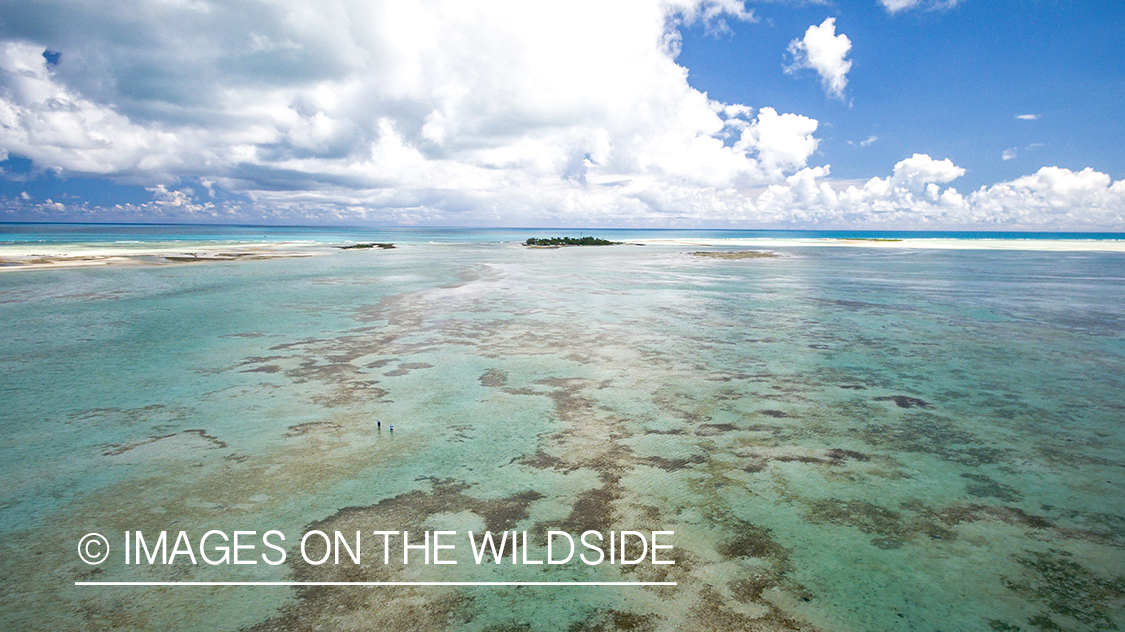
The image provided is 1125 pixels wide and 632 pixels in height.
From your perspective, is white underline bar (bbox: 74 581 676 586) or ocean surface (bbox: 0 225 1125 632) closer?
ocean surface (bbox: 0 225 1125 632)

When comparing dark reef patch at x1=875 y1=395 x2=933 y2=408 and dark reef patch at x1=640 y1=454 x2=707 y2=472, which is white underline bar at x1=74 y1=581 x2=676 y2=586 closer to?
dark reef patch at x1=640 y1=454 x2=707 y2=472

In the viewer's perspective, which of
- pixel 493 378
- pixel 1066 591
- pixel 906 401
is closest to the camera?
pixel 1066 591

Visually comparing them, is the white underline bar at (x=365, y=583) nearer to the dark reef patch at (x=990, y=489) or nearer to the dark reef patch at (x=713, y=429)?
the dark reef patch at (x=713, y=429)

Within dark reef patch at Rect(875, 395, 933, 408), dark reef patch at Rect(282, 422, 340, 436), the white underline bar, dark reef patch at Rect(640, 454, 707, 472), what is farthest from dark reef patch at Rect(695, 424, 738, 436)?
dark reef patch at Rect(282, 422, 340, 436)

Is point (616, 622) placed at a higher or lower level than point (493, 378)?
lower

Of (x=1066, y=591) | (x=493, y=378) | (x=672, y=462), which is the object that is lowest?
(x=1066, y=591)

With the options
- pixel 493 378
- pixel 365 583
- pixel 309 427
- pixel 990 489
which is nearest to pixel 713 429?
pixel 990 489

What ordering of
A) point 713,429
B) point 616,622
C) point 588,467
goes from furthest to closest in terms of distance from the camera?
1. point 713,429
2. point 588,467
3. point 616,622

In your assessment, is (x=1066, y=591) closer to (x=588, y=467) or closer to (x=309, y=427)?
(x=588, y=467)

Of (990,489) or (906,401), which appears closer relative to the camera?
(990,489)
